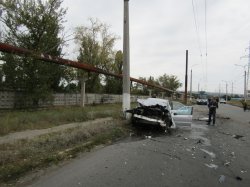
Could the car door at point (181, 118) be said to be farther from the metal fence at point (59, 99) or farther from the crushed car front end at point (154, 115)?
the metal fence at point (59, 99)

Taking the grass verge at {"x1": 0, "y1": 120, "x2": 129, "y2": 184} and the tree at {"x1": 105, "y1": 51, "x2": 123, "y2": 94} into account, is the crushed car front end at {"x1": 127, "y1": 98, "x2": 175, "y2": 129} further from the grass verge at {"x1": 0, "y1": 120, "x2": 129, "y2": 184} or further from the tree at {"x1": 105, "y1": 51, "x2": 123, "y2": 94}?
the tree at {"x1": 105, "y1": 51, "x2": 123, "y2": 94}

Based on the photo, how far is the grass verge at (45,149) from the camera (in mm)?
7465

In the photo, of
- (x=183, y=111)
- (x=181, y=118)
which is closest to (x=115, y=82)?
(x=183, y=111)

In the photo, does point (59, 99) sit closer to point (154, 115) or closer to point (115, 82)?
point (154, 115)

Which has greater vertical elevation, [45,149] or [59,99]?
[59,99]

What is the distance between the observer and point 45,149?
31.6ft

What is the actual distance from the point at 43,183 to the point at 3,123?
762cm

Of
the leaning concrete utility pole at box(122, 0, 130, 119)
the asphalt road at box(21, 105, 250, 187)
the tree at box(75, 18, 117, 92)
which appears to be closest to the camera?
the asphalt road at box(21, 105, 250, 187)

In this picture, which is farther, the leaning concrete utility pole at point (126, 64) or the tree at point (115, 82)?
the tree at point (115, 82)

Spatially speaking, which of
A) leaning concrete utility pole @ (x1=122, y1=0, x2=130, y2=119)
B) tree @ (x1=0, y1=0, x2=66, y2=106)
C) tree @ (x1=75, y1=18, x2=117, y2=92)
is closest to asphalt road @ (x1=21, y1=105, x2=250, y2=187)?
leaning concrete utility pole @ (x1=122, y1=0, x2=130, y2=119)

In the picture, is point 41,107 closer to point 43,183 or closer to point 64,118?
point 64,118

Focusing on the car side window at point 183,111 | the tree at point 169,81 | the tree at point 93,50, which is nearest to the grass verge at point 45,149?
the car side window at point 183,111

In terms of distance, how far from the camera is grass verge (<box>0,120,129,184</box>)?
7465 mm

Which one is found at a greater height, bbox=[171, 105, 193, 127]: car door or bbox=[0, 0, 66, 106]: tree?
bbox=[0, 0, 66, 106]: tree
